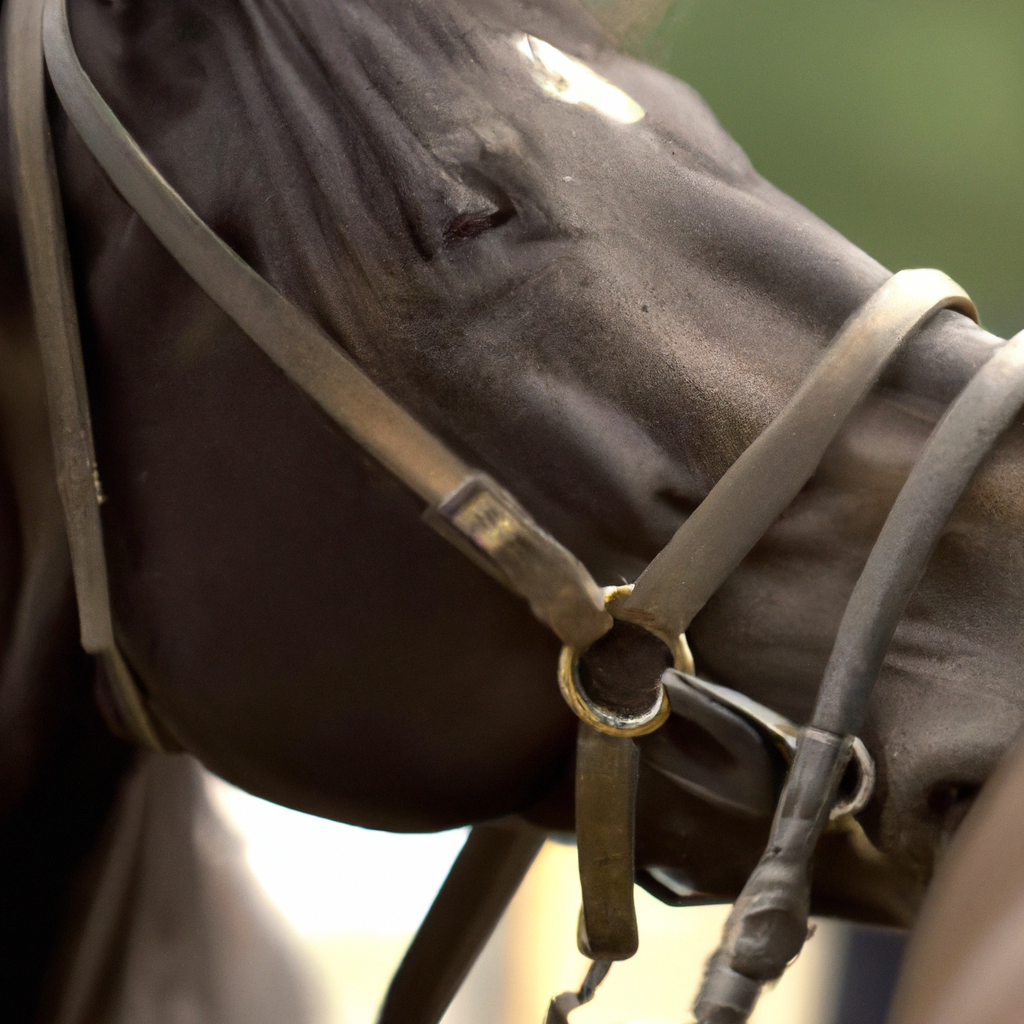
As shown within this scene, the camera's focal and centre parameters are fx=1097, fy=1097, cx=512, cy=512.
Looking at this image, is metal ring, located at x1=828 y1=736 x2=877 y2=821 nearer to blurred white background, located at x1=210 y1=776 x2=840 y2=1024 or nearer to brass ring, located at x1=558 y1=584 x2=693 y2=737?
brass ring, located at x1=558 y1=584 x2=693 y2=737

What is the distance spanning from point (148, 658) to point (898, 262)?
0.79 metres

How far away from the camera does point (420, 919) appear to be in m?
0.84

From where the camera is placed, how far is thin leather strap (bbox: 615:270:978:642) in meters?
0.32

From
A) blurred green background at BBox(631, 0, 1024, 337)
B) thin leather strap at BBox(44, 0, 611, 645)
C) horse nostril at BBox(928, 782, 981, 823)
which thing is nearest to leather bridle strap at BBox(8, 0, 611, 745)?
thin leather strap at BBox(44, 0, 611, 645)

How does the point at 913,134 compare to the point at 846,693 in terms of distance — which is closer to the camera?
the point at 846,693

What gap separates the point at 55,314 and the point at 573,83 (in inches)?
7.7

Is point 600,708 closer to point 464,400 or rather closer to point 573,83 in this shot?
point 464,400

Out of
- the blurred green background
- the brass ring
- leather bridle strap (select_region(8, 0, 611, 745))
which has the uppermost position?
the blurred green background

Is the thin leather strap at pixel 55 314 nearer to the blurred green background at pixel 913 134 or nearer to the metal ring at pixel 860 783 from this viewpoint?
the metal ring at pixel 860 783

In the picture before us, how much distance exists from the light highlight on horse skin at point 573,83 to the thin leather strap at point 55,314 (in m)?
0.17

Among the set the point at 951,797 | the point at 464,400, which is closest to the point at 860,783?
the point at 951,797

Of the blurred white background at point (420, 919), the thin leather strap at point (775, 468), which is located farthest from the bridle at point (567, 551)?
the blurred white background at point (420, 919)

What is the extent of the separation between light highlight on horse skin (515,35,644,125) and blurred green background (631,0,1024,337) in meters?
0.53

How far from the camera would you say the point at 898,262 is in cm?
97
